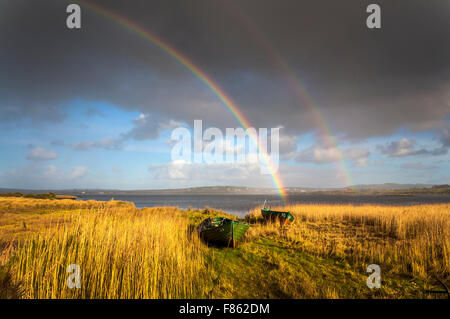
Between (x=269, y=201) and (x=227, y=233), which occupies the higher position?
(x=227, y=233)

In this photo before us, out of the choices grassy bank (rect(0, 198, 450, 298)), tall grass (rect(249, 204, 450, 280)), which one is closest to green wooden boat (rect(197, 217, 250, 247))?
grassy bank (rect(0, 198, 450, 298))

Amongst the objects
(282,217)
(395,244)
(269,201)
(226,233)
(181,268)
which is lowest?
(269,201)

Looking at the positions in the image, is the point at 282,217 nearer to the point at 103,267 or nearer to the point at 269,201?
the point at 103,267

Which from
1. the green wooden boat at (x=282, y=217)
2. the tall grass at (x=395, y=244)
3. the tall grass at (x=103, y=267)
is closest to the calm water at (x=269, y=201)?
the green wooden boat at (x=282, y=217)

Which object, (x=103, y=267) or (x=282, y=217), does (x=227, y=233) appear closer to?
(x=103, y=267)
